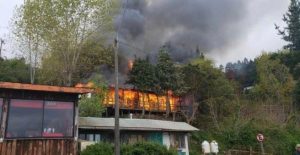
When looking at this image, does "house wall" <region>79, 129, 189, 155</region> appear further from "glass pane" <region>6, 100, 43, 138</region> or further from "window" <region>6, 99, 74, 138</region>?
"glass pane" <region>6, 100, 43, 138</region>

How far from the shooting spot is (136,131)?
78.7 ft

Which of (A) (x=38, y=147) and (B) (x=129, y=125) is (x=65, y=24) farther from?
(A) (x=38, y=147)

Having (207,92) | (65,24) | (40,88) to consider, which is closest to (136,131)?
(40,88)

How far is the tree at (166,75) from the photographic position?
3859cm

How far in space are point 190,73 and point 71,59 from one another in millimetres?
14643

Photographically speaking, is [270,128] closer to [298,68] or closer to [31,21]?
[298,68]

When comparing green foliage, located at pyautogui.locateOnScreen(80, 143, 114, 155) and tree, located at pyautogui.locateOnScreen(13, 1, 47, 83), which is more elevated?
tree, located at pyautogui.locateOnScreen(13, 1, 47, 83)

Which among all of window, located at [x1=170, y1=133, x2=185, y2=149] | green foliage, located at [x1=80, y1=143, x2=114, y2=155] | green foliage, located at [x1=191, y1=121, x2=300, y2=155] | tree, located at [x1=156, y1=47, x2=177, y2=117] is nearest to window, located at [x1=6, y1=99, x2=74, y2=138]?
green foliage, located at [x1=80, y1=143, x2=114, y2=155]

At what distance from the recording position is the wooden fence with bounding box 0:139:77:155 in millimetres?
15594

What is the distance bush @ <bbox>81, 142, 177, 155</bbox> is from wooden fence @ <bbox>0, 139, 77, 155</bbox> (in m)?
0.98

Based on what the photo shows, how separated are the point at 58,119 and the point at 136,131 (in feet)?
25.8

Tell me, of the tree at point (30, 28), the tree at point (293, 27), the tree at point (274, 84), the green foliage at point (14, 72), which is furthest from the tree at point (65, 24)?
the tree at point (293, 27)

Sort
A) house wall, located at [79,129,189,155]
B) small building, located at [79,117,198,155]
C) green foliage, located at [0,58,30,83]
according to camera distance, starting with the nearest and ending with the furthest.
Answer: small building, located at [79,117,198,155] → house wall, located at [79,129,189,155] → green foliage, located at [0,58,30,83]

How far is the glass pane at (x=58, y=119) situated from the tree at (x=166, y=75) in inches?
853
